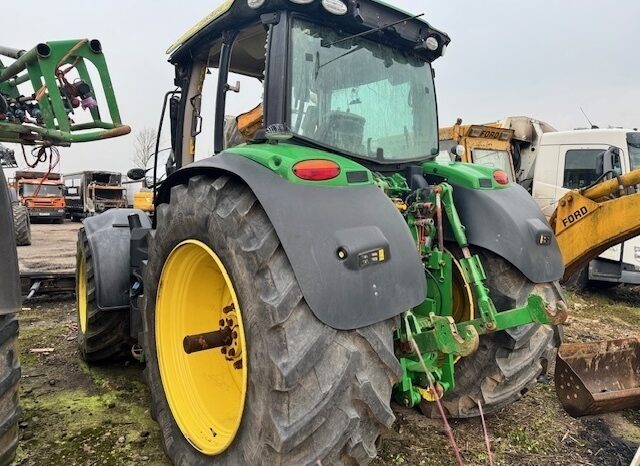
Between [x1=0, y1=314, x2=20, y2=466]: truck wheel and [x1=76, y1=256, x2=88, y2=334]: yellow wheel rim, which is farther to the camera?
[x1=76, y1=256, x2=88, y2=334]: yellow wheel rim

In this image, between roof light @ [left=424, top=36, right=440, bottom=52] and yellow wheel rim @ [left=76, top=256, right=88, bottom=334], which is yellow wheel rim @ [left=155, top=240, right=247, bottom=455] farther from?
roof light @ [left=424, top=36, right=440, bottom=52]

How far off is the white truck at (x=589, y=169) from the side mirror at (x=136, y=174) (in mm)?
6076

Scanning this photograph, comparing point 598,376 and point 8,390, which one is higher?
point 8,390

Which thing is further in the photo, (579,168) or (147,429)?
(579,168)

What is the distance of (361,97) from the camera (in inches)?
106

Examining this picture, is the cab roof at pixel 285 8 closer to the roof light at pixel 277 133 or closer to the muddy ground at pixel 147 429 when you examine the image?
the roof light at pixel 277 133

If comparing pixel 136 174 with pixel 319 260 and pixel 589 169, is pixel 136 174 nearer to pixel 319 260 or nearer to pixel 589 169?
pixel 319 260

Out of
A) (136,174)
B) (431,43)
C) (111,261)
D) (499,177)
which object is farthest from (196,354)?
(431,43)

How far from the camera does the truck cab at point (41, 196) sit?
2259 cm

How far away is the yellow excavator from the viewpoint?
113 inches

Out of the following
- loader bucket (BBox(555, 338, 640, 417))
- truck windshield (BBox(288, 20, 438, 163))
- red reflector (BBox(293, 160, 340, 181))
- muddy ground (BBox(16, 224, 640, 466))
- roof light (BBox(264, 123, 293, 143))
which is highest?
truck windshield (BBox(288, 20, 438, 163))

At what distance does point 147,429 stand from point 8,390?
1262 millimetres

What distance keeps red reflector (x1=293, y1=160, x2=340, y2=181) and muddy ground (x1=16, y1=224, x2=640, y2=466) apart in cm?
146

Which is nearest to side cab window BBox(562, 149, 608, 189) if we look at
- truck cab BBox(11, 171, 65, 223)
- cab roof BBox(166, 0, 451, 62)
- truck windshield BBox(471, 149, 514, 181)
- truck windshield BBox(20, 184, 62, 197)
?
truck windshield BBox(471, 149, 514, 181)
